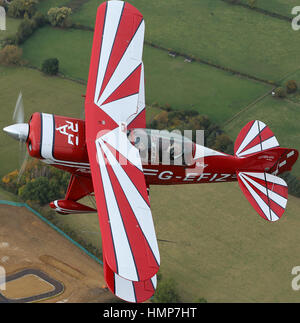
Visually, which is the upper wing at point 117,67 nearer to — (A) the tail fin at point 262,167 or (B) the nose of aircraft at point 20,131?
(B) the nose of aircraft at point 20,131

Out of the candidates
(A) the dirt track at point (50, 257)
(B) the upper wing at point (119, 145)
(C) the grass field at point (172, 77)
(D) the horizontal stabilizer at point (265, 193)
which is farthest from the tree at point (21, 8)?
(D) the horizontal stabilizer at point (265, 193)

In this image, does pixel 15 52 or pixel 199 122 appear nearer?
pixel 199 122

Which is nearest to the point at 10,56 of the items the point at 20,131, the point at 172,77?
the point at 172,77

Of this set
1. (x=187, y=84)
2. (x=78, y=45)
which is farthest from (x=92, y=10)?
(x=187, y=84)

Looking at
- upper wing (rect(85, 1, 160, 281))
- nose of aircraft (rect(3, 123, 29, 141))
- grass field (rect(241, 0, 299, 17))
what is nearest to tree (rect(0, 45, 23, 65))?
upper wing (rect(85, 1, 160, 281))

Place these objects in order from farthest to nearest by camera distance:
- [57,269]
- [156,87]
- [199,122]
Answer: [156,87], [199,122], [57,269]

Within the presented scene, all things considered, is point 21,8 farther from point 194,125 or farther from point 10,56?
point 194,125

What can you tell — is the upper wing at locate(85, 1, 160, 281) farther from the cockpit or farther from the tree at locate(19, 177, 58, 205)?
the tree at locate(19, 177, 58, 205)

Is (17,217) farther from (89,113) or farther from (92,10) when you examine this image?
(92,10)
